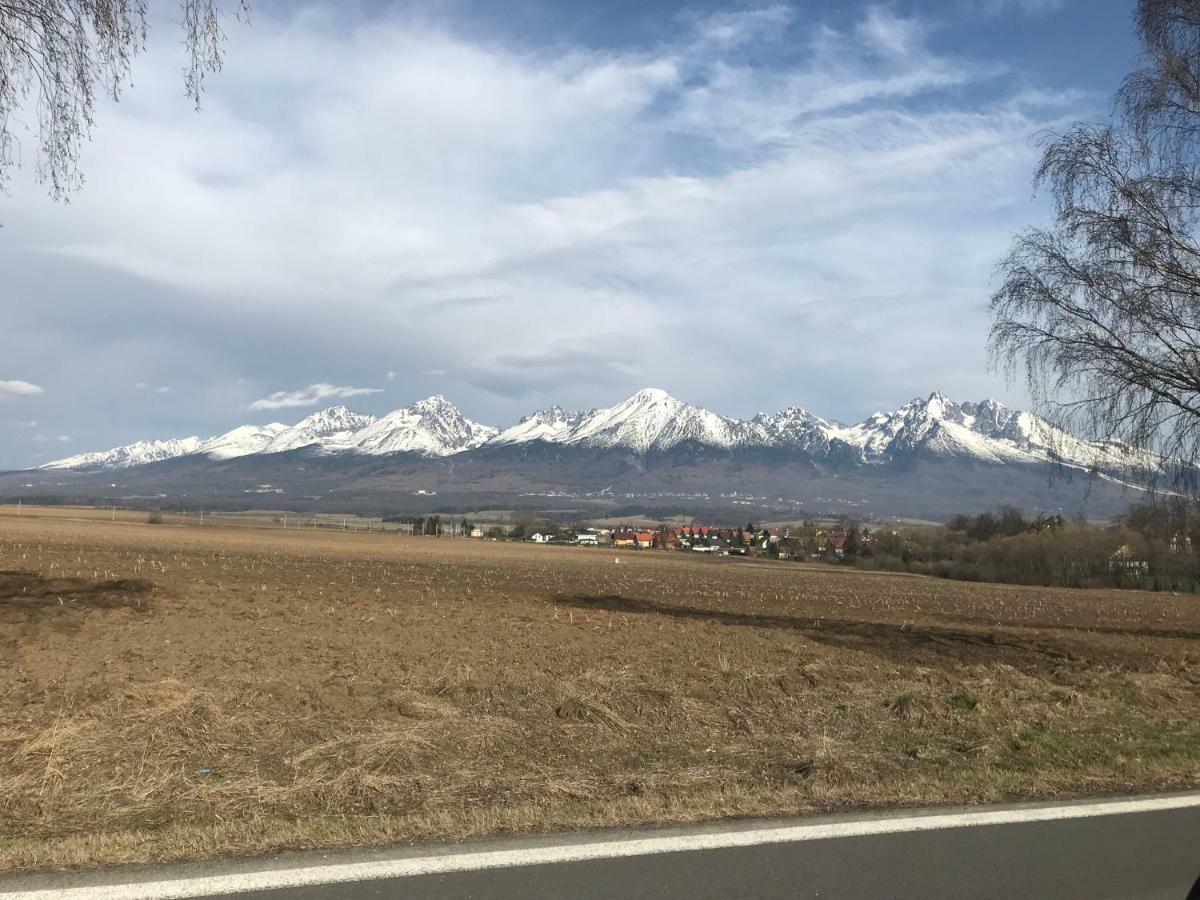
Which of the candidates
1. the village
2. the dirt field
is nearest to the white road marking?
the dirt field

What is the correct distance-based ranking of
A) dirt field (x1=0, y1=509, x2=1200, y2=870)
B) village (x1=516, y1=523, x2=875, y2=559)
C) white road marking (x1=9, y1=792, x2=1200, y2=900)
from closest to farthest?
white road marking (x1=9, y1=792, x2=1200, y2=900) → dirt field (x1=0, y1=509, x2=1200, y2=870) → village (x1=516, y1=523, x2=875, y2=559)

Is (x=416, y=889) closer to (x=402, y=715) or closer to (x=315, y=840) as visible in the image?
(x=315, y=840)

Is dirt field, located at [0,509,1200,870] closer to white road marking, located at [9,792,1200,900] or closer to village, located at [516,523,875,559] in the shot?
white road marking, located at [9,792,1200,900]

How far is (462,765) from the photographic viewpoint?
795 cm

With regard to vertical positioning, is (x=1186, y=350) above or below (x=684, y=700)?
above

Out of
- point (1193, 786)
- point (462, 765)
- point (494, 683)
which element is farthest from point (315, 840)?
point (1193, 786)

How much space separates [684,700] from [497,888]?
588 centimetres

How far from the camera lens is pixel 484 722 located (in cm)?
930

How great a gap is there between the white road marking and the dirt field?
466 mm

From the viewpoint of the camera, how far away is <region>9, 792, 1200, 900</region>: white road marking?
4.91 m

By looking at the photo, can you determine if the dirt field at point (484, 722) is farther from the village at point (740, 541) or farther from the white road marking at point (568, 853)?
the village at point (740, 541)

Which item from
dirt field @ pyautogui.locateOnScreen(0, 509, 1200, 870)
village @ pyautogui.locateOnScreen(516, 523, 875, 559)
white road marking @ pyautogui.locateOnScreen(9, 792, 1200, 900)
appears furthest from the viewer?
village @ pyautogui.locateOnScreen(516, 523, 875, 559)

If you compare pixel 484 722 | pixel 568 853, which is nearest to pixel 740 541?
pixel 484 722

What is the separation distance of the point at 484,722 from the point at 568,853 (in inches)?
150
